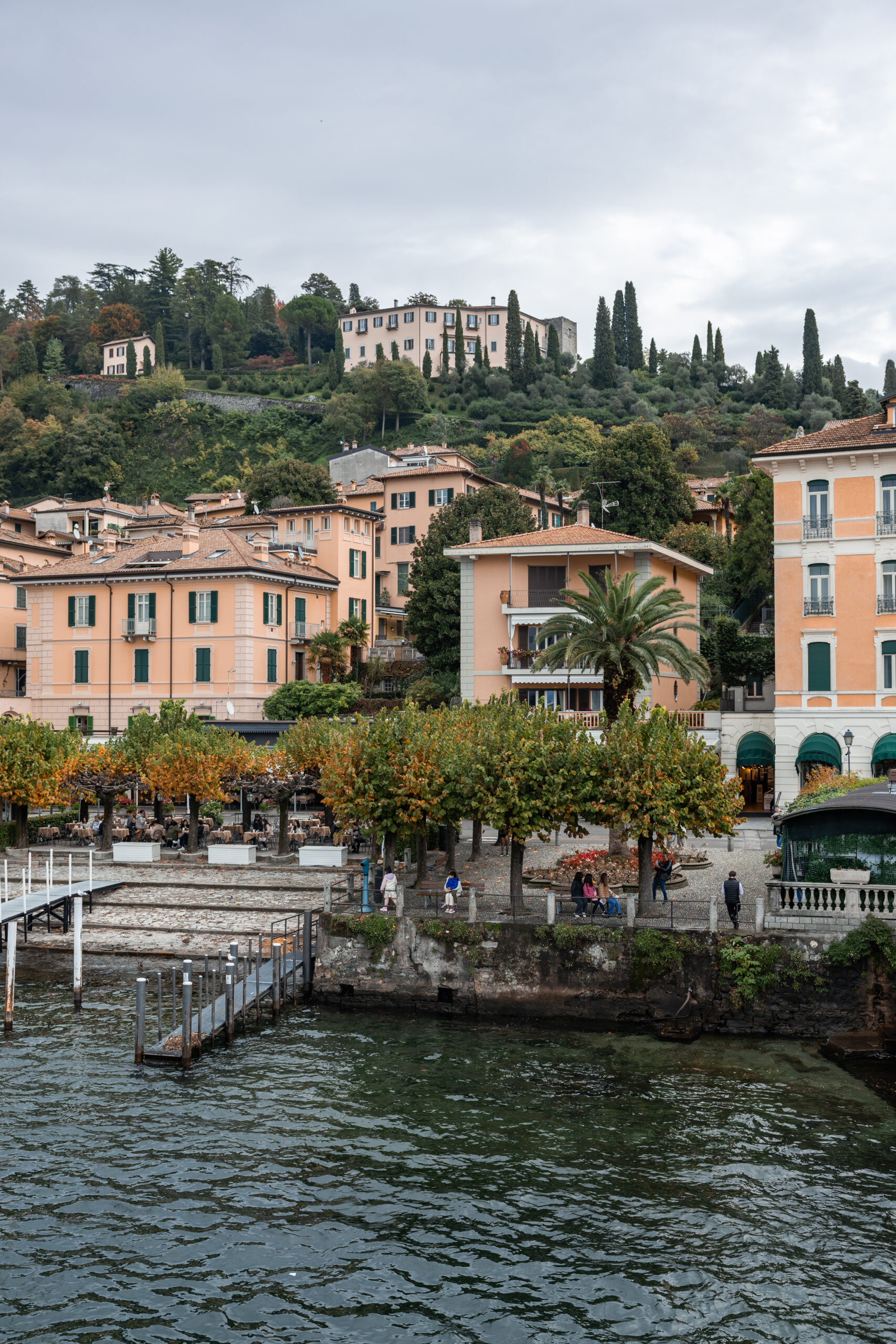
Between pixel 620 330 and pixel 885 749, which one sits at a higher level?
pixel 620 330

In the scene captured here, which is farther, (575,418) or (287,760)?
(575,418)

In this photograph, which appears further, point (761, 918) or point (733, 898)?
point (733, 898)

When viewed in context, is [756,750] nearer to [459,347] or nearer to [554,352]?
[459,347]

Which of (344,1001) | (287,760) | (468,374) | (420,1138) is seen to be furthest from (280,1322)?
(468,374)

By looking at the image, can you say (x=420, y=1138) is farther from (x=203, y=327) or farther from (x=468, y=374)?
(x=203, y=327)

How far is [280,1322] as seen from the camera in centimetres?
1427

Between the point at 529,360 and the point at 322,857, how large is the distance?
118379mm

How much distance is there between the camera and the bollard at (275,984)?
91.0ft

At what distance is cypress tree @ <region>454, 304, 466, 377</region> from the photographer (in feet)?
487

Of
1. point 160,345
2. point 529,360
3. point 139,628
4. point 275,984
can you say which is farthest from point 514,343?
point 275,984

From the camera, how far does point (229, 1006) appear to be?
2564cm

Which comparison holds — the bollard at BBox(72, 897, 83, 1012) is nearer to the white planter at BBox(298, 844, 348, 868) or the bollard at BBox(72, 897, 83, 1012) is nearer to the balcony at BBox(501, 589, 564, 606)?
the white planter at BBox(298, 844, 348, 868)

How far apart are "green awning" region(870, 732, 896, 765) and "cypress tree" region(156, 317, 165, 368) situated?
13204cm

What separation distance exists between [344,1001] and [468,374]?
414 ft
